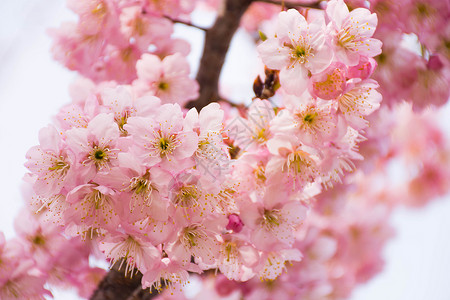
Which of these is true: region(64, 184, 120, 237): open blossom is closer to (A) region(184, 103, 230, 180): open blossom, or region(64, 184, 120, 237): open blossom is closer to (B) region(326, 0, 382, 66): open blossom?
(A) region(184, 103, 230, 180): open blossom

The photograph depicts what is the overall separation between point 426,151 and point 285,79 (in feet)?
7.76

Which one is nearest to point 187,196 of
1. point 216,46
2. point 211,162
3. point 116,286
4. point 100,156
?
point 211,162

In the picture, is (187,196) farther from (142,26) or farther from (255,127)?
(142,26)

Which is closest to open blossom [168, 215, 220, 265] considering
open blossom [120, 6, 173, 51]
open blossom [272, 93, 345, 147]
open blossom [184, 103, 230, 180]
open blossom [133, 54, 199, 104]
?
open blossom [184, 103, 230, 180]

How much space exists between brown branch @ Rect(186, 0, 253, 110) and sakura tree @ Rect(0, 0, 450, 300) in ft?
0.43

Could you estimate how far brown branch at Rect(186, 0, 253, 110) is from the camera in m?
1.63

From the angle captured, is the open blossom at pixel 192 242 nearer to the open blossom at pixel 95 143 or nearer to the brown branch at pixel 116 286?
the open blossom at pixel 95 143

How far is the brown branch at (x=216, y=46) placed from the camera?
1626 millimetres

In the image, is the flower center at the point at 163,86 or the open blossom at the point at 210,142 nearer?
the open blossom at the point at 210,142

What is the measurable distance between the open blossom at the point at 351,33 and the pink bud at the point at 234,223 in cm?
41

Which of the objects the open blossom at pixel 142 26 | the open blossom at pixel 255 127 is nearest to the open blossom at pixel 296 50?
the open blossom at pixel 255 127

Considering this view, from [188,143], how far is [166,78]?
50 centimetres

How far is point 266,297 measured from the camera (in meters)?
1.68

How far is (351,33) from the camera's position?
3.17 ft
